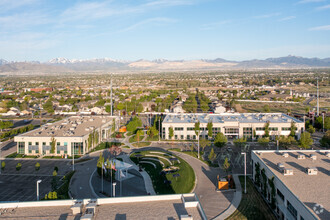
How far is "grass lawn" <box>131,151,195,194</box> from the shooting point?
879 inches

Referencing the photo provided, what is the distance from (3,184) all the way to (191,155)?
18.3 metres

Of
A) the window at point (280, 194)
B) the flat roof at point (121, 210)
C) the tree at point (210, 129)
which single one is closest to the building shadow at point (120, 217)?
the flat roof at point (121, 210)

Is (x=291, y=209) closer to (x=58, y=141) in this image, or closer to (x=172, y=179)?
(x=172, y=179)

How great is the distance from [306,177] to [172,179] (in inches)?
409

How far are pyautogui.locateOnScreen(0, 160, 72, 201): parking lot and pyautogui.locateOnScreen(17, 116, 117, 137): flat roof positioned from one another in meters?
4.62

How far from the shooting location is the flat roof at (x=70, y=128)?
3391cm

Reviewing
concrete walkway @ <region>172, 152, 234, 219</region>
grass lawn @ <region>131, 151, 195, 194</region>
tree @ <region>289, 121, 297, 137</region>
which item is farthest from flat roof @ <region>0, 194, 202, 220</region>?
tree @ <region>289, 121, 297, 137</region>

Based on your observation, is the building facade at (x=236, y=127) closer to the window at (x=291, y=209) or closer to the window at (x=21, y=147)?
the window at (x=21, y=147)

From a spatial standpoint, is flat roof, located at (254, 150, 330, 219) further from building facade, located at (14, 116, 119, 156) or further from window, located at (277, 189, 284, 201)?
building facade, located at (14, 116, 119, 156)

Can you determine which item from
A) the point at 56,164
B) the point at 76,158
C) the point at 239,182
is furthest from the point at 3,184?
the point at 239,182

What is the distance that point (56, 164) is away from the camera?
28906 mm

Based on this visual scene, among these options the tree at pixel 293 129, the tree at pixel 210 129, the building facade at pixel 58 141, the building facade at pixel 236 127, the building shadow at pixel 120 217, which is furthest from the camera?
the building facade at pixel 236 127

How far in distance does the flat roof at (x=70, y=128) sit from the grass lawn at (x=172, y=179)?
1146 centimetres

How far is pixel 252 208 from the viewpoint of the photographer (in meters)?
19.3
